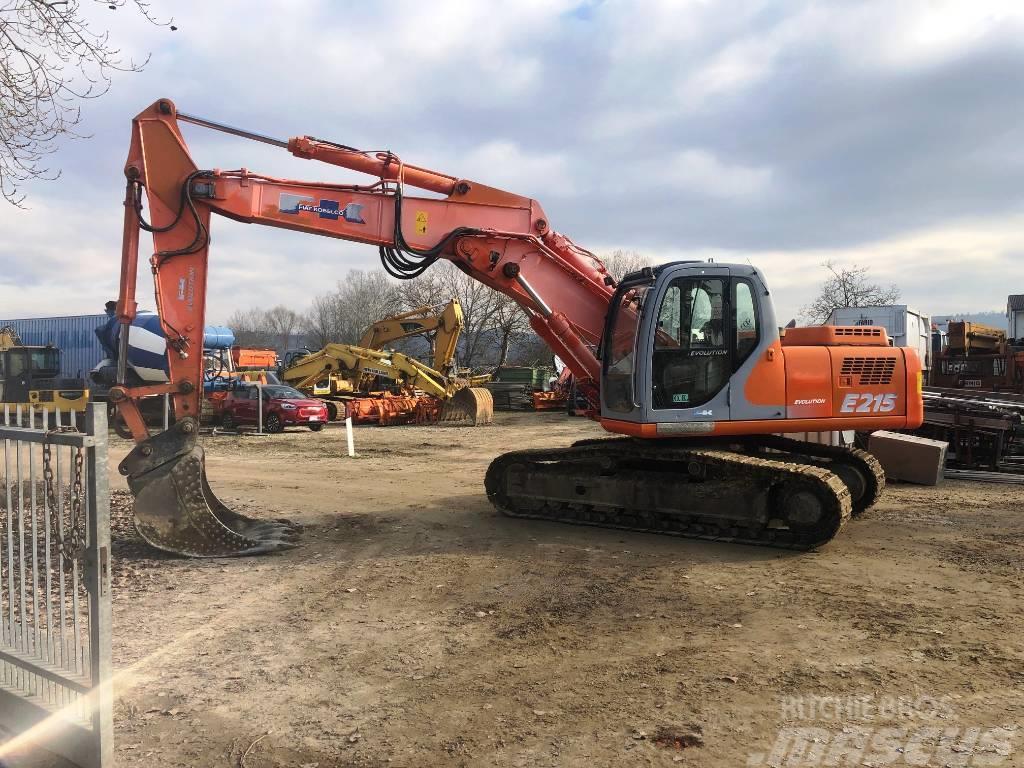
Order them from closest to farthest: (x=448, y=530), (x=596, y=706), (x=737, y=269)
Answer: (x=596, y=706)
(x=737, y=269)
(x=448, y=530)

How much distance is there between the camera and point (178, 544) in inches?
290

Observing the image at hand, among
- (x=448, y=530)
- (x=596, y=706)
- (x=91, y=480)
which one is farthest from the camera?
(x=448, y=530)

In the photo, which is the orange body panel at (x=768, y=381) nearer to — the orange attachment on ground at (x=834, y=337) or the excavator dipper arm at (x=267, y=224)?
the orange attachment on ground at (x=834, y=337)

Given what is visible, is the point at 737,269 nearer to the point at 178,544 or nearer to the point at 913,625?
the point at 913,625

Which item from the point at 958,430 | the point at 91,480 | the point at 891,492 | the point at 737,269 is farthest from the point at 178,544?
the point at 958,430

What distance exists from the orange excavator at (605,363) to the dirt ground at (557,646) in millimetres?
441

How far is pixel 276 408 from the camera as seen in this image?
21.8 metres

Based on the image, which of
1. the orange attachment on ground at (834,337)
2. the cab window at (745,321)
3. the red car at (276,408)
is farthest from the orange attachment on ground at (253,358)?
the cab window at (745,321)

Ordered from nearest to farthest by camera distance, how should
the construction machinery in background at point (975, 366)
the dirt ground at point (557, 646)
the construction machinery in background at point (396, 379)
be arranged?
the dirt ground at point (557, 646) < the construction machinery in background at point (975, 366) < the construction machinery in background at point (396, 379)

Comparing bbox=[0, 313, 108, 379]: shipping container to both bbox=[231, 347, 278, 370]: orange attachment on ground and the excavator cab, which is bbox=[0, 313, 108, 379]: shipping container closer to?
bbox=[231, 347, 278, 370]: orange attachment on ground

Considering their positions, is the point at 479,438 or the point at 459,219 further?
the point at 479,438

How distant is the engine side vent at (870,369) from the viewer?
320 inches

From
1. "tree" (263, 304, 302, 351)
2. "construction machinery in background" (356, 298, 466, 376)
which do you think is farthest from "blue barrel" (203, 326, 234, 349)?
"tree" (263, 304, 302, 351)

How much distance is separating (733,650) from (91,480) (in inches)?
154
